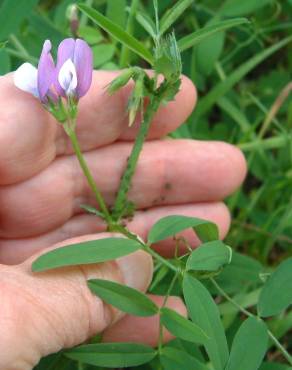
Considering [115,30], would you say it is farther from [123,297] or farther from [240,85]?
[240,85]

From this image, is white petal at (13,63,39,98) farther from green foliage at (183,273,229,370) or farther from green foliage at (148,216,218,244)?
green foliage at (183,273,229,370)

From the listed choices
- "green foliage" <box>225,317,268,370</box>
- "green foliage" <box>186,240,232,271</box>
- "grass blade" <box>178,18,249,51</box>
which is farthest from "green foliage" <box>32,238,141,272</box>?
"grass blade" <box>178,18,249,51</box>

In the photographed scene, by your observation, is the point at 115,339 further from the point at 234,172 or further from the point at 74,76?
the point at 74,76

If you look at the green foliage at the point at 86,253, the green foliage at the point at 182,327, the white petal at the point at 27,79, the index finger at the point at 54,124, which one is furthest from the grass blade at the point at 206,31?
the green foliage at the point at 182,327

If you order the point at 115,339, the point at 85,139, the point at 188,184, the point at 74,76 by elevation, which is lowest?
the point at 115,339

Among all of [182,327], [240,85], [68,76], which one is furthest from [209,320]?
[240,85]

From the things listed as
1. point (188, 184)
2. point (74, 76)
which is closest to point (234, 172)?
point (188, 184)
